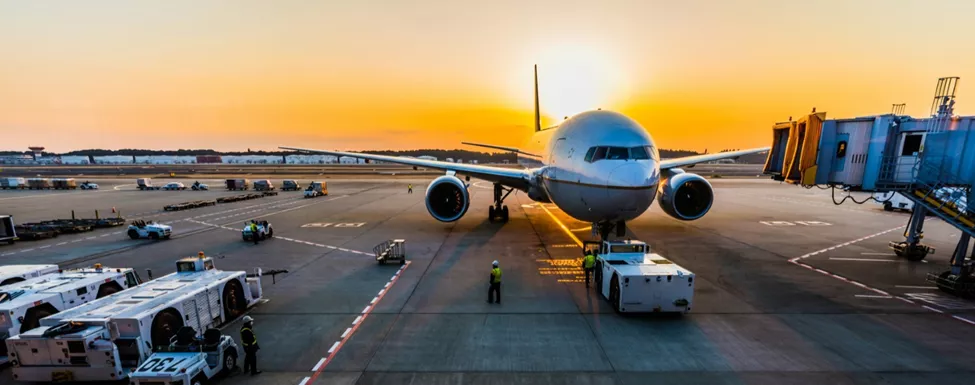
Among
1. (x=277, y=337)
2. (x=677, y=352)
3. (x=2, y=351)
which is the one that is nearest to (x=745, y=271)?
(x=677, y=352)

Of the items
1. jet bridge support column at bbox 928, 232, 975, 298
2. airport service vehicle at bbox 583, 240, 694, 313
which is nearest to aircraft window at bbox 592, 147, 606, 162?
airport service vehicle at bbox 583, 240, 694, 313

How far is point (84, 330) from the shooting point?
8188mm

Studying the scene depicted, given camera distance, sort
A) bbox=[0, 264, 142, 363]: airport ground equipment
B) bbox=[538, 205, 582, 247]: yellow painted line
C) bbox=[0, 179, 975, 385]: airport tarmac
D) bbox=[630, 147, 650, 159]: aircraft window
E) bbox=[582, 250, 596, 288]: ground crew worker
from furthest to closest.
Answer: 1. bbox=[538, 205, 582, 247]: yellow painted line
2. bbox=[630, 147, 650, 159]: aircraft window
3. bbox=[582, 250, 596, 288]: ground crew worker
4. bbox=[0, 264, 142, 363]: airport ground equipment
5. bbox=[0, 179, 975, 385]: airport tarmac

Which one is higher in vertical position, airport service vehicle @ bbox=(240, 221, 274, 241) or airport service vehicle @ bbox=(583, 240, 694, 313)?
airport service vehicle @ bbox=(583, 240, 694, 313)

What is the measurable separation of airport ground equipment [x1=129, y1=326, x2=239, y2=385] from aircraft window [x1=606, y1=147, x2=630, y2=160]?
43.1ft

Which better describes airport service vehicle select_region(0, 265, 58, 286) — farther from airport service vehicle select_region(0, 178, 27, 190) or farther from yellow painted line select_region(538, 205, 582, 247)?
airport service vehicle select_region(0, 178, 27, 190)

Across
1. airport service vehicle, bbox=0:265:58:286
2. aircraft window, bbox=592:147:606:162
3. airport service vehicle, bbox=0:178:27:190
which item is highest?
aircraft window, bbox=592:147:606:162

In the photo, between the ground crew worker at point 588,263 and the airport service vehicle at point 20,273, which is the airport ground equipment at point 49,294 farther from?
the ground crew worker at point 588,263

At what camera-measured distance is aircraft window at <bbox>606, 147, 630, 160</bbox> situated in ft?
47.6

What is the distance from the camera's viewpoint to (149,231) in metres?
22.6

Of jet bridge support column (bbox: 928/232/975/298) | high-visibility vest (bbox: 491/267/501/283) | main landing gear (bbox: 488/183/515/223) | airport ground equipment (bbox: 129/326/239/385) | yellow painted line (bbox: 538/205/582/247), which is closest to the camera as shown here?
airport ground equipment (bbox: 129/326/239/385)

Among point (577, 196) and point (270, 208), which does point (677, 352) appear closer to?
point (577, 196)

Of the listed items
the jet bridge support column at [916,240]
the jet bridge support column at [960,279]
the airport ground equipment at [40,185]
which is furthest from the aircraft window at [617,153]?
the airport ground equipment at [40,185]

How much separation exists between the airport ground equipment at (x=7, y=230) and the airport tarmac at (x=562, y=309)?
178 centimetres
